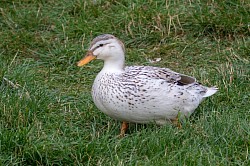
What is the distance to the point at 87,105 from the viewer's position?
6477 millimetres

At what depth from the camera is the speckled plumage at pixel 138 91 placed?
230 inches

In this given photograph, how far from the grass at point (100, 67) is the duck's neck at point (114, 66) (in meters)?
0.41

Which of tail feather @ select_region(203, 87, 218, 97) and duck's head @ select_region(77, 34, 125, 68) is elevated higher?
duck's head @ select_region(77, 34, 125, 68)

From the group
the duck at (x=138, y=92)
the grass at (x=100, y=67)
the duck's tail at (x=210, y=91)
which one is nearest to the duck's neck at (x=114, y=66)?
the duck at (x=138, y=92)

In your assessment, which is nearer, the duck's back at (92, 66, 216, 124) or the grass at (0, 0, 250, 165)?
the grass at (0, 0, 250, 165)

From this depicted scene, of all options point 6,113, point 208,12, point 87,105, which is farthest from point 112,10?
point 6,113

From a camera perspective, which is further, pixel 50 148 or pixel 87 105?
pixel 87 105

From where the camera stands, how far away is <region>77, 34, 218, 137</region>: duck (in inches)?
230

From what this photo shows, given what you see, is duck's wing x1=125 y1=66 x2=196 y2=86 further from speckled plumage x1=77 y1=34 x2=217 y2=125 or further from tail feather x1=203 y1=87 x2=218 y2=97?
tail feather x1=203 y1=87 x2=218 y2=97

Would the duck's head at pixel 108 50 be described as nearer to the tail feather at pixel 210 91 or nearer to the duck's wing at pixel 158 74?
the duck's wing at pixel 158 74

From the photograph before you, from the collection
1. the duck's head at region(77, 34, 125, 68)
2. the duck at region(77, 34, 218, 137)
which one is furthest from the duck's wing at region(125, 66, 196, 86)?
the duck's head at region(77, 34, 125, 68)

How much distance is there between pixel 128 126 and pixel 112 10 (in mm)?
2531

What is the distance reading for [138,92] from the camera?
5840 mm

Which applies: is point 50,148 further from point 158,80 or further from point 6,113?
point 158,80
